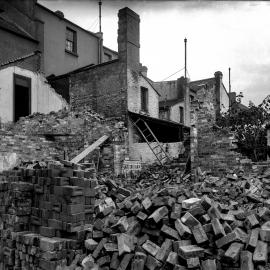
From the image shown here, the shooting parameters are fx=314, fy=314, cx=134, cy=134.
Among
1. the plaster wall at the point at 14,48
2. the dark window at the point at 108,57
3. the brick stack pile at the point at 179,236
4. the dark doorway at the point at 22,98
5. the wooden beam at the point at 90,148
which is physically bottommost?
the brick stack pile at the point at 179,236

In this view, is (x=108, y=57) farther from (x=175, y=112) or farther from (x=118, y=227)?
(x=118, y=227)

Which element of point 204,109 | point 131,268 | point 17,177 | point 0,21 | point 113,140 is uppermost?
point 0,21

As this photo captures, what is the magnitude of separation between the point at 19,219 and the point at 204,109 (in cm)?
670

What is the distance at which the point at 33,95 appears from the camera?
16.7m

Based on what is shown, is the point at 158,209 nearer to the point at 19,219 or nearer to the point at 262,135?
the point at 19,219

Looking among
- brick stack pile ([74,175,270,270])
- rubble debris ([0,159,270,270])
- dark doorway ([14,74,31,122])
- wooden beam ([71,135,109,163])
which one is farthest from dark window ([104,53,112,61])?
brick stack pile ([74,175,270,270])

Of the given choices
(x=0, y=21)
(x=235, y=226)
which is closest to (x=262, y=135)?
(x=235, y=226)

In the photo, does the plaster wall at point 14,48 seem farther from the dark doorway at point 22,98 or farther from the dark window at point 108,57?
the dark window at point 108,57

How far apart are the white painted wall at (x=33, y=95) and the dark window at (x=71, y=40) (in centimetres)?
498

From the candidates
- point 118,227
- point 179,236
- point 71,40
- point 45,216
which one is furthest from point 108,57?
point 179,236

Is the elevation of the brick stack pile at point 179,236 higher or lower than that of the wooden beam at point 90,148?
lower

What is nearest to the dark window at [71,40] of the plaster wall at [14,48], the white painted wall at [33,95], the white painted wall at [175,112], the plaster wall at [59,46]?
the plaster wall at [59,46]

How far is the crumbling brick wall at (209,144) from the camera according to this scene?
378 inches

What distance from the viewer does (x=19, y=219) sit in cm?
583
